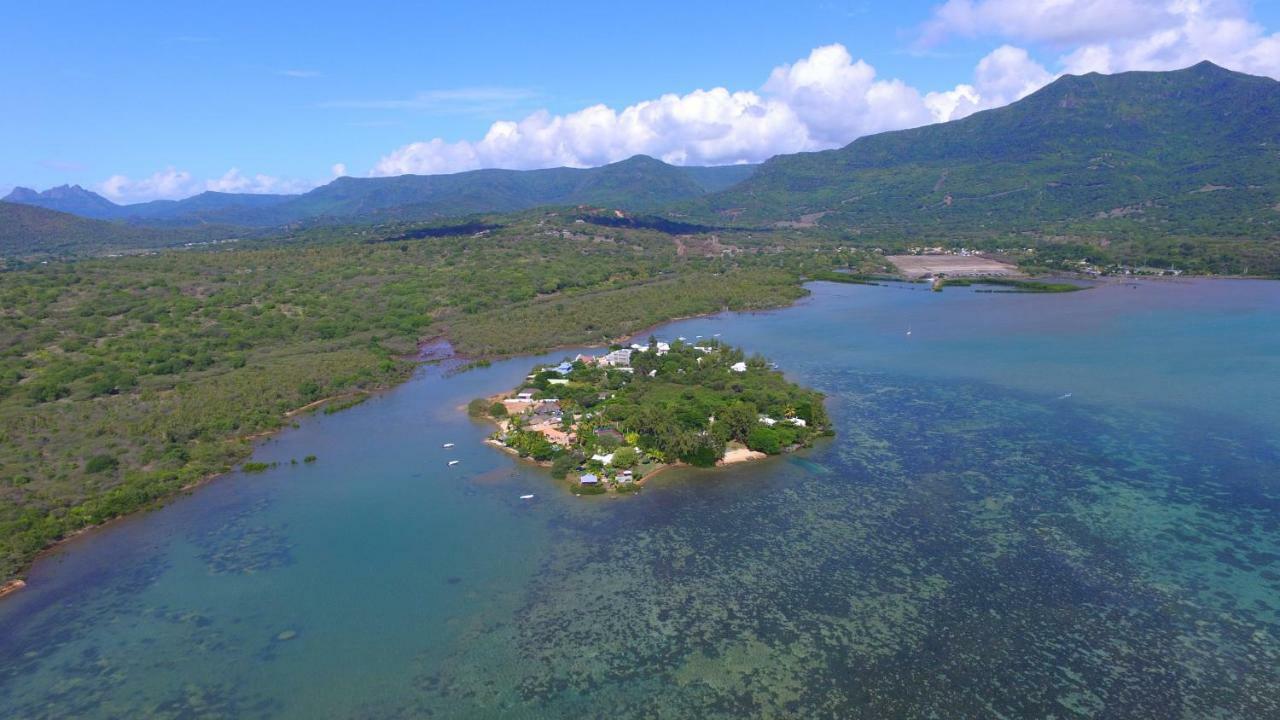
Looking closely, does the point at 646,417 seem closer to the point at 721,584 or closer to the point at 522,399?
the point at 522,399

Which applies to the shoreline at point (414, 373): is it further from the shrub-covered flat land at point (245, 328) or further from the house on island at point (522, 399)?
the house on island at point (522, 399)

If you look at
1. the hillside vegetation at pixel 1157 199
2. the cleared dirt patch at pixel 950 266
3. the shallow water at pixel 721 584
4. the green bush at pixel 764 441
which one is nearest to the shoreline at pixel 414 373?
the shallow water at pixel 721 584

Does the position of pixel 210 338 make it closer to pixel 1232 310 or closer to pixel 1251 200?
pixel 1232 310

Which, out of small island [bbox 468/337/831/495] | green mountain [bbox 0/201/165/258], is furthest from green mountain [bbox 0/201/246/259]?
small island [bbox 468/337/831/495]

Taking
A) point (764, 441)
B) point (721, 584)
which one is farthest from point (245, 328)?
point (721, 584)

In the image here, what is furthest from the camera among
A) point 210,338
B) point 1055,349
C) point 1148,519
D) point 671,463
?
point 210,338

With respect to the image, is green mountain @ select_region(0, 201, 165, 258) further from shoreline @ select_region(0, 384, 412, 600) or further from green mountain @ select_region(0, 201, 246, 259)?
shoreline @ select_region(0, 384, 412, 600)

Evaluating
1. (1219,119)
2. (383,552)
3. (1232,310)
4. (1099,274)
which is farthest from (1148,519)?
(1219,119)
